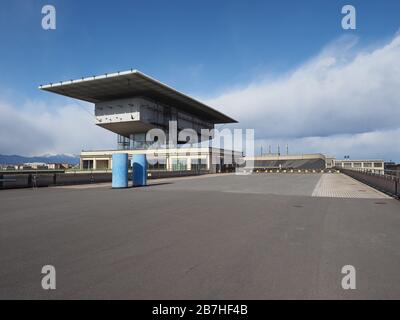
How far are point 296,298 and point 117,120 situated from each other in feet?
207

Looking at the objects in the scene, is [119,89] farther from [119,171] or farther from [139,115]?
[119,171]

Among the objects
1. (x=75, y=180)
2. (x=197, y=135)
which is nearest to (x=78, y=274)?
(x=75, y=180)

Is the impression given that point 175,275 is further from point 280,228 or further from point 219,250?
point 280,228

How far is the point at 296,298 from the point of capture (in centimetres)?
362

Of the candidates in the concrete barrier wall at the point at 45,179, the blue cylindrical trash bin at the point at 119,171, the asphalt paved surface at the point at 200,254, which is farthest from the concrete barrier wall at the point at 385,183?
the concrete barrier wall at the point at 45,179

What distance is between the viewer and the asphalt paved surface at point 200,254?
3872 mm

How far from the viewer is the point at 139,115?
6066 cm

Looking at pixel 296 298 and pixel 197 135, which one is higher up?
pixel 197 135

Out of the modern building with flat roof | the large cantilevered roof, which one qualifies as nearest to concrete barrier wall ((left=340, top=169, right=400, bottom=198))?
the modern building with flat roof

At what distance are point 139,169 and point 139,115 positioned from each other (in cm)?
3843

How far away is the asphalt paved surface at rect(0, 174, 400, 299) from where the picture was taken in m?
3.87

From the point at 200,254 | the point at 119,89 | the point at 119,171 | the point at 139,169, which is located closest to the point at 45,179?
the point at 119,171

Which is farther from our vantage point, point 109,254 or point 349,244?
point 349,244

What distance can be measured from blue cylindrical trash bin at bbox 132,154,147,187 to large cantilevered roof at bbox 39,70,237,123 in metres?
Answer: 31.1
